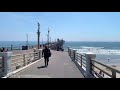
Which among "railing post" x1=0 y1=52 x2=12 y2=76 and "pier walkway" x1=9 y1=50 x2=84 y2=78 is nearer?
"railing post" x1=0 y1=52 x2=12 y2=76

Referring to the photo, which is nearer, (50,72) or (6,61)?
(6,61)

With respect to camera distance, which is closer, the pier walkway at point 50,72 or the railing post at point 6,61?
the railing post at point 6,61

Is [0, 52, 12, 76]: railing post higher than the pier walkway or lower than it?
higher

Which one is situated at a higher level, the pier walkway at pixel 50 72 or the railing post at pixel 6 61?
the railing post at pixel 6 61

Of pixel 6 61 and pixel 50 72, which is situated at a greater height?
pixel 6 61
